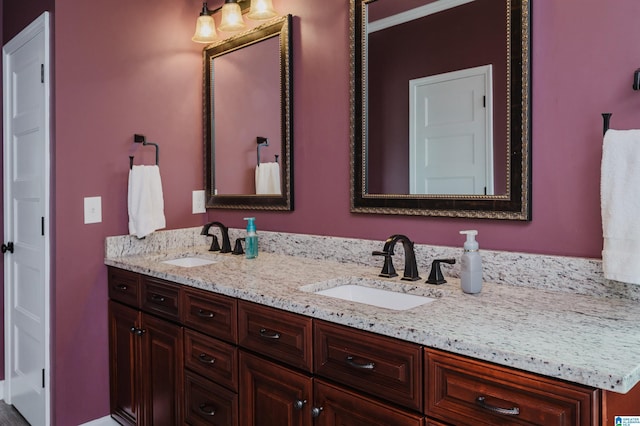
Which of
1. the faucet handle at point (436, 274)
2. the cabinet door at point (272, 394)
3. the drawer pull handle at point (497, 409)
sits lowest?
the cabinet door at point (272, 394)

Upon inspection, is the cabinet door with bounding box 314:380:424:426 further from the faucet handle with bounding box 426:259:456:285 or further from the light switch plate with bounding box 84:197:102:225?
the light switch plate with bounding box 84:197:102:225

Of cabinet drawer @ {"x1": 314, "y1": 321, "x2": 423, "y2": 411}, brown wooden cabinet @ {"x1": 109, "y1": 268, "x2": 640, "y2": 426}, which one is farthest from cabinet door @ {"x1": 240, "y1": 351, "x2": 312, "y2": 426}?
cabinet drawer @ {"x1": 314, "y1": 321, "x2": 423, "y2": 411}

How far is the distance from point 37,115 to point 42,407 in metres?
1.43

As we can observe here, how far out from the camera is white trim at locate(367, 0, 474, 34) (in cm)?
172

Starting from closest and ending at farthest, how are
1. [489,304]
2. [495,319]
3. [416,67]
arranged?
1. [495,319]
2. [489,304]
3. [416,67]

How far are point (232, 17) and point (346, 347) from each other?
176 centimetres

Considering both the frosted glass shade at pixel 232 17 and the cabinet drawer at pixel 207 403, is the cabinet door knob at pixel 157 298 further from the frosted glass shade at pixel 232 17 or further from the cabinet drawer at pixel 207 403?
the frosted glass shade at pixel 232 17

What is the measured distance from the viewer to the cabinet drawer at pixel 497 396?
89cm

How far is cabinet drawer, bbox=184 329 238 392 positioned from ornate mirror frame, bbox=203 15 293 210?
0.78 m

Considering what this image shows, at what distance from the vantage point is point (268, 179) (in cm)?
241

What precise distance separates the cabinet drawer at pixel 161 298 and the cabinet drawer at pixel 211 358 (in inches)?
4.7

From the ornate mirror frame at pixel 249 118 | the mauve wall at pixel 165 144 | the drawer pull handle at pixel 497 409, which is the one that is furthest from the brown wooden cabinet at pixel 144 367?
the drawer pull handle at pixel 497 409

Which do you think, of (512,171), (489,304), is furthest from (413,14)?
(489,304)

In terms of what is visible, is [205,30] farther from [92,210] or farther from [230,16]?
[92,210]
